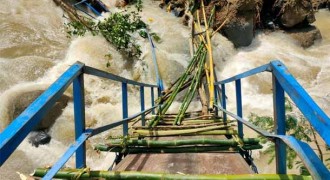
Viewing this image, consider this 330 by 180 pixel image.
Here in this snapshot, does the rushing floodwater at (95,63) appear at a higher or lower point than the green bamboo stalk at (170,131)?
higher

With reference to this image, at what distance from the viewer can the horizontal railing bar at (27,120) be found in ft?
4.40

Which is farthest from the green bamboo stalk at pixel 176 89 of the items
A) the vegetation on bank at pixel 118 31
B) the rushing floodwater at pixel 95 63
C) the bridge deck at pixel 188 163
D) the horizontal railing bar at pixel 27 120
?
the vegetation on bank at pixel 118 31

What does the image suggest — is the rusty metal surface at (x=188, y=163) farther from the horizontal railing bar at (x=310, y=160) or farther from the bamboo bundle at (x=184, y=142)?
the horizontal railing bar at (x=310, y=160)

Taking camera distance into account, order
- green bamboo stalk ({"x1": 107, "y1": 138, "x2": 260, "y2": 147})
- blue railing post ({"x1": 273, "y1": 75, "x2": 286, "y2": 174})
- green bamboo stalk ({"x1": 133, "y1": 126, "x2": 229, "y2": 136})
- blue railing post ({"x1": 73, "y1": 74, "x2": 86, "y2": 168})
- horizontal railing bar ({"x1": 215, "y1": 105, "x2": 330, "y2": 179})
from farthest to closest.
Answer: green bamboo stalk ({"x1": 133, "y1": 126, "x2": 229, "y2": 136}), green bamboo stalk ({"x1": 107, "y1": 138, "x2": 260, "y2": 147}), blue railing post ({"x1": 73, "y1": 74, "x2": 86, "y2": 168}), blue railing post ({"x1": 273, "y1": 75, "x2": 286, "y2": 174}), horizontal railing bar ({"x1": 215, "y1": 105, "x2": 330, "y2": 179})

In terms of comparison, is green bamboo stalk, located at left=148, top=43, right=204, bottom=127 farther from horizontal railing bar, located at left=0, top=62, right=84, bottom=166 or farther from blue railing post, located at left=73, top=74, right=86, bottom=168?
horizontal railing bar, located at left=0, top=62, right=84, bottom=166

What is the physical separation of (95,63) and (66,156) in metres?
6.94

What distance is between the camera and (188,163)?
2750mm

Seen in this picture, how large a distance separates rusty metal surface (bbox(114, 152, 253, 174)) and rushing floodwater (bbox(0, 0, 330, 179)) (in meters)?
3.51

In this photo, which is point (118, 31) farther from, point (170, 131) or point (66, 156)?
point (66, 156)

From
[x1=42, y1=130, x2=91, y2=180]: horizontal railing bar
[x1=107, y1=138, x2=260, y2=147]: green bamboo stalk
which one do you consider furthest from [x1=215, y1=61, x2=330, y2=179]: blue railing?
[x1=42, y1=130, x2=91, y2=180]: horizontal railing bar

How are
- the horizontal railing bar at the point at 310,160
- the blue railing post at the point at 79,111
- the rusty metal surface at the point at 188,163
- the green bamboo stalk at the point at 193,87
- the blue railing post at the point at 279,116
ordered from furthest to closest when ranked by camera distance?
1. the green bamboo stalk at the point at 193,87
2. the rusty metal surface at the point at 188,163
3. the blue railing post at the point at 79,111
4. the blue railing post at the point at 279,116
5. the horizontal railing bar at the point at 310,160

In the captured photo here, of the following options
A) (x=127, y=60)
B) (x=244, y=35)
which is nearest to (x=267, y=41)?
(x=244, y=35)

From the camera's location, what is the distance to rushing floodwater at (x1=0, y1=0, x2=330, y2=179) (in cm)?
670

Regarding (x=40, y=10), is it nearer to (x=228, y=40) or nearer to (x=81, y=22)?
(x=81, y=22)
